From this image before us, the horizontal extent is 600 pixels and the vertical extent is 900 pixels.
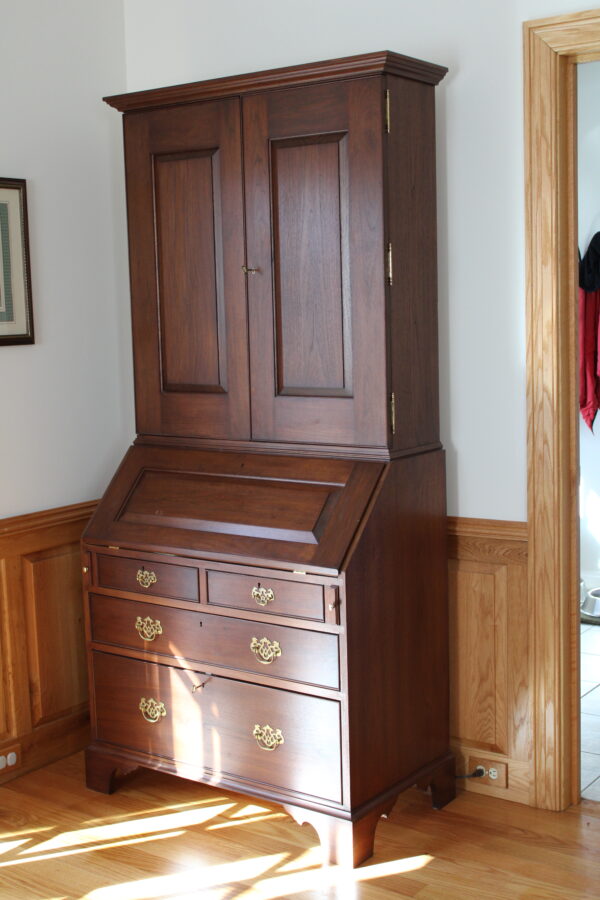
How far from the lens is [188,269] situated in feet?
9.68

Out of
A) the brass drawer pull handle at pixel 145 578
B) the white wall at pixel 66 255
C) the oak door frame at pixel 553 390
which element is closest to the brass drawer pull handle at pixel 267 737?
the brass drawer pull handle at pixel 145 578

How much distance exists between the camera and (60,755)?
3.35 meters

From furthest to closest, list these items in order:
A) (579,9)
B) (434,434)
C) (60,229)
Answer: (60,229) < (434,434) < (579,9)

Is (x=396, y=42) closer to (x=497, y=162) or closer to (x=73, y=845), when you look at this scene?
(x=497, y=162)

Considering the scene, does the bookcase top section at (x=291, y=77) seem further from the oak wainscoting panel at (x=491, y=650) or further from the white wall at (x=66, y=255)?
the oak wainscoting panel at (x=491, y=650)

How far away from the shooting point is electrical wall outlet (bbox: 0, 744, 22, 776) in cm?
315

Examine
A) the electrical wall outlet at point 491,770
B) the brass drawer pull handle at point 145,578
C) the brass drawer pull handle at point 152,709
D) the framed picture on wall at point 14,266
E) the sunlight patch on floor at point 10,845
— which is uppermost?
the framed picture on wall at point 14,266

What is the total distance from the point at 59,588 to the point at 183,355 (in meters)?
0.89

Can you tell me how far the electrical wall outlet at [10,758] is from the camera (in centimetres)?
315

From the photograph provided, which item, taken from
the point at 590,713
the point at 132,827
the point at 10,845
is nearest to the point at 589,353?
the point at 590,713

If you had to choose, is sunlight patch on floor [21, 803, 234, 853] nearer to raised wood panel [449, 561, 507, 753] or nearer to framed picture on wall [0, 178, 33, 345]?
raised wood panel [449, 561, 507, 753]

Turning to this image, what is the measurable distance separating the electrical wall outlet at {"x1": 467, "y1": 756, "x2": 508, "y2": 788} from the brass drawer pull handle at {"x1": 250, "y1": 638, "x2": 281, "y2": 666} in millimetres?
750

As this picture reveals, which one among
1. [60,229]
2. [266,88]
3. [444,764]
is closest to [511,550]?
[444,764]

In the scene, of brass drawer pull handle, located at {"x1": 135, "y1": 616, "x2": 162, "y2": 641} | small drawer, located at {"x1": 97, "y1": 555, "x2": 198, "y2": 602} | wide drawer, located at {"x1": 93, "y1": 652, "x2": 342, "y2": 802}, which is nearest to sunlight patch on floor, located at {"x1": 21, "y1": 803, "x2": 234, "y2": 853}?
wide drawer, located at {"x1": 93, "y1": 652, "x2": 342, "y2": 802}
